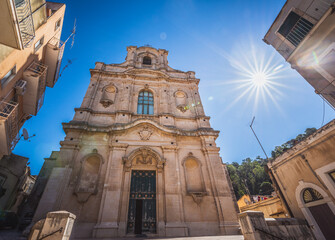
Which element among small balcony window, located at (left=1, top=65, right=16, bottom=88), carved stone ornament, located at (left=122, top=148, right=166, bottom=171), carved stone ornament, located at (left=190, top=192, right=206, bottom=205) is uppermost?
small balcony window, located at (left=1, top=65, right=16, bottom=88)

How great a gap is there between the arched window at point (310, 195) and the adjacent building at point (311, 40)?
5.73m

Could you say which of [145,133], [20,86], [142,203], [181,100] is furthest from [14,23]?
[181,100]

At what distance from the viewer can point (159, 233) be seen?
873 cm

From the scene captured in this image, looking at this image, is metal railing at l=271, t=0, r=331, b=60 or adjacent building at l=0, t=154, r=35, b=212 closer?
metal railing at l=271, t=0, r=331, b=60

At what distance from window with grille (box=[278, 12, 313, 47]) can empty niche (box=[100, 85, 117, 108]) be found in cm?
1551

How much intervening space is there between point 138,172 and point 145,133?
9.98 feet

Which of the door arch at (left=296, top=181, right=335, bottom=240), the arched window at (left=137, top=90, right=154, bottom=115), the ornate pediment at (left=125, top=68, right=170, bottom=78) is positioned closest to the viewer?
the door arch at (left=296, top=181, right=335, bottom=240)

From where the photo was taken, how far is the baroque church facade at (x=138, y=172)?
29.8ft

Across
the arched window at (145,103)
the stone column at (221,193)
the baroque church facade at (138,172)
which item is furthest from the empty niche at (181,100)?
the stone column at (221,193)

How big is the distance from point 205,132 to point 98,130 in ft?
28.5

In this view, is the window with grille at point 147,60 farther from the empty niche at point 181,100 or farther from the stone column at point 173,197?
the stone column at point 173,197

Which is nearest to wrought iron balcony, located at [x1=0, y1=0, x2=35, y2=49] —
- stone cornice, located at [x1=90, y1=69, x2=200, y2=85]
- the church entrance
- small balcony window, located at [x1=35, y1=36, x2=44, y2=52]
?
small balcony window, located at [x1=35, y1=36, x2=44, y2=52]

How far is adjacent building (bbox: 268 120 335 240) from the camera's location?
7.08 metres

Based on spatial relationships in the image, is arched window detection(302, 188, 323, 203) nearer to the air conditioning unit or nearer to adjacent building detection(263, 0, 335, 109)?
adjacent building detection(263, 0, 335, 109)
